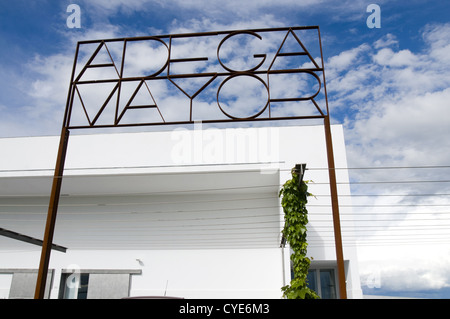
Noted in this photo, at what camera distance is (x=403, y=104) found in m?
6.28

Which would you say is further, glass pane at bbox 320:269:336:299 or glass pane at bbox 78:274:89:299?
glass pane at bbox 78:274:89:299

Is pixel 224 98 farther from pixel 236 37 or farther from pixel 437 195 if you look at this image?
pixel 437 195

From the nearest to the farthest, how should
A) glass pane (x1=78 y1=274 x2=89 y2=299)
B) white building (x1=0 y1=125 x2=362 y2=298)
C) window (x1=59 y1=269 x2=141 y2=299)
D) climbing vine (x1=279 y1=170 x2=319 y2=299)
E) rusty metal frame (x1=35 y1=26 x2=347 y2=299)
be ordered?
1. rusty metal frame (x1=35 y1=26 x2=347 y2=299)
2. climbing vine (x1=279 y1=170 x2=319 y2=299)
3. white building (x1=0 y1=125 x2=362 y2=298)
4. window (x1=59 y1=269 x2=141 y2=299)
5. glass pane (x1=78 y1=274 x2=89 y2=299)

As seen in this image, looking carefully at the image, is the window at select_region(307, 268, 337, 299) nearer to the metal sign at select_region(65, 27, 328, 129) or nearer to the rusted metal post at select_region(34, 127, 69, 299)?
the metal sign at select_region(65, 27, 328, 129)

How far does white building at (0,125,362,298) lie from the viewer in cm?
933

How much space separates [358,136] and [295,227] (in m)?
2.16

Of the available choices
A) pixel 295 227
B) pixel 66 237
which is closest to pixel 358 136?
pixel 295 227

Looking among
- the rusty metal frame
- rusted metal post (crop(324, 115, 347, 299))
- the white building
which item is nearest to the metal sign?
the rusty metal frame

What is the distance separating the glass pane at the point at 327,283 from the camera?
32.5 feet

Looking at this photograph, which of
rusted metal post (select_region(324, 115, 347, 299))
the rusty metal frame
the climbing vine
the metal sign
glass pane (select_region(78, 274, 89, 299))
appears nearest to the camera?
rusted metal post (select_region(324, 115, 347, 299))

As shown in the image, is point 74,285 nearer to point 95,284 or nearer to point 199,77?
point 95,284

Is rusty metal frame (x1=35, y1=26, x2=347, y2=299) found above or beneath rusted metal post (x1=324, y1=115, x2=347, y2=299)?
above

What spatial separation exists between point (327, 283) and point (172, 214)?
186 inches

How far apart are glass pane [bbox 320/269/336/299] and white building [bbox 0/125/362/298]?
3 centimetres
